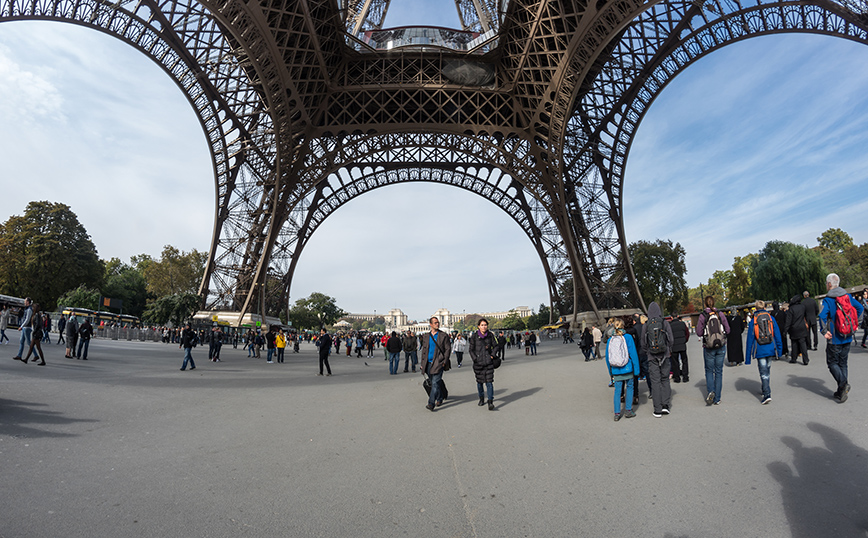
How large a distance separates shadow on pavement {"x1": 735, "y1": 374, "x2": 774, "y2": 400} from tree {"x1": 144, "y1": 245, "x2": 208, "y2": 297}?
6182cm

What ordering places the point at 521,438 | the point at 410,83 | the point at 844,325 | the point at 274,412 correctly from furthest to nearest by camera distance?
the point at 410,83 < the point at 274,412 < the point at 844,325 < the point at 521,438

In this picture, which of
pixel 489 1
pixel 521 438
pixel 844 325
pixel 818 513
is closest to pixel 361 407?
pixel 521 438

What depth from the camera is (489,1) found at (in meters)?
37.9

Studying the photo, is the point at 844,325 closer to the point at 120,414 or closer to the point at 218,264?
the point at 120,414

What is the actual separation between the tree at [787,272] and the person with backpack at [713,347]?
137ft

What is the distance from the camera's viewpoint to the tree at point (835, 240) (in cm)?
6475

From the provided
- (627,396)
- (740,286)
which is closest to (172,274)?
(627,396)

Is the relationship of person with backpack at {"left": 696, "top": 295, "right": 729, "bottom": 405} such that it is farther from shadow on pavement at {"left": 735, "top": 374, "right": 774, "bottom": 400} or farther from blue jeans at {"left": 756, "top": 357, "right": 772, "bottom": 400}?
shadow on pavement at {"left": 735, "top": 374, "right": 774, "bottom": 400}

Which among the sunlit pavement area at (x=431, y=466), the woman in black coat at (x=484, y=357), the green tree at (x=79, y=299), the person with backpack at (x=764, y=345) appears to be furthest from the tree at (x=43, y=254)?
the person with backpack at (x=764, y=345)

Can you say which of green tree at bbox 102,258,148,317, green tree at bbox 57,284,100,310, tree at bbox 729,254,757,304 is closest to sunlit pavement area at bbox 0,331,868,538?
green tree at bbox 57,284,100,310

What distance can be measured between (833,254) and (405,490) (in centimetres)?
7478

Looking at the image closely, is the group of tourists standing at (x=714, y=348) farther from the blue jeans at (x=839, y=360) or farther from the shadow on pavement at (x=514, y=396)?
the shadow on pavement at (x=514, y=396)

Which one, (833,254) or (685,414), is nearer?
(685,414)

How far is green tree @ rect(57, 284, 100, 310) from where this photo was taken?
40.0 metres
